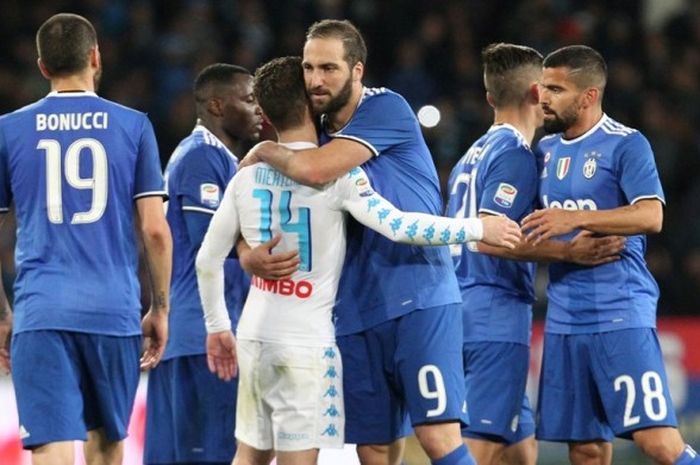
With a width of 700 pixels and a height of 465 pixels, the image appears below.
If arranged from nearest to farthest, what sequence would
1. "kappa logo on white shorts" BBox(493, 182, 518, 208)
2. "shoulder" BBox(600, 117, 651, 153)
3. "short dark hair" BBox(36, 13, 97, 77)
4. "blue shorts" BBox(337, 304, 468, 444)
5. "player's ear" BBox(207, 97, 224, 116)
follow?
"blue shorts" BBox(337, 304, 468, 444), "short dark hair" BBox(36, 13, 97, 77), "shoulder" BBox(600, 117, 651, 153), "kappa logo on white shorts" BBox(493, 182, 518, 208), "player's ear" BBox(207, 97, 224, 116)

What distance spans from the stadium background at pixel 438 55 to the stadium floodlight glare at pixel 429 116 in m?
0.09

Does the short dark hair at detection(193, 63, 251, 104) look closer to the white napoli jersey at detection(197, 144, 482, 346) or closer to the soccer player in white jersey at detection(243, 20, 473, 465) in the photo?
the soccer player in white jersey at detection(243, 20, 473, 465)

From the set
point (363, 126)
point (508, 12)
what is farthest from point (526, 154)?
point (508, 12)

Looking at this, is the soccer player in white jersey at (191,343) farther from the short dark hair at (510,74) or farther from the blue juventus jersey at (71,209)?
the short dark hair at (510,74)

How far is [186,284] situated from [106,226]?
1.34m

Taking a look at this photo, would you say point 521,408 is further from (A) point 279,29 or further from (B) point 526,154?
(A) point 279,29

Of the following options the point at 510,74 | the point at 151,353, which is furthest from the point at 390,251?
the point at 510,74

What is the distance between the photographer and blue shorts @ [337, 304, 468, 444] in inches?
251

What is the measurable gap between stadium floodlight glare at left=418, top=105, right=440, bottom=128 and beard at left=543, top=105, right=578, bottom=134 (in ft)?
21.7

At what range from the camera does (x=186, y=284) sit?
306 inches

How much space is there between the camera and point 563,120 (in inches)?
281

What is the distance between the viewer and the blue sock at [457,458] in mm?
6277

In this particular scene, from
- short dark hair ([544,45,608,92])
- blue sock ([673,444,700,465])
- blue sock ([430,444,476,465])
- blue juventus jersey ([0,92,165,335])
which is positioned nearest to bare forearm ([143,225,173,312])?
blue juventus jersey ([0,92,165,335])

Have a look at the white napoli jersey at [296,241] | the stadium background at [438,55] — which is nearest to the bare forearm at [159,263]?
the white napoli jersey at [296,241]
